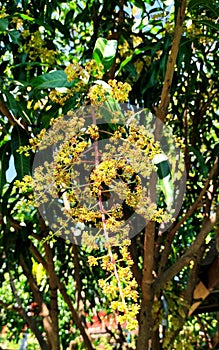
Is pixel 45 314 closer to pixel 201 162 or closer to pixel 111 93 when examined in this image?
pixel 201 162

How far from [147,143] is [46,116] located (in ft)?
1.18

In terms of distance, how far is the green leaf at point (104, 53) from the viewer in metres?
1.17

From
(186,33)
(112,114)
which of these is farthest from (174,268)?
A: (112,114)

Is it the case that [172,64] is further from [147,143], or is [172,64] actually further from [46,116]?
[147,143]

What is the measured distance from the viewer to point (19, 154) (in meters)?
1.27

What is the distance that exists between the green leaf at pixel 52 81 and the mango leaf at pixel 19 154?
7.7 inches

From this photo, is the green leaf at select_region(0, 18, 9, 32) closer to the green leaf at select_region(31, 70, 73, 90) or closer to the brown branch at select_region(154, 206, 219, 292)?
the green leaf at select_region(31, 70, 73, 90)

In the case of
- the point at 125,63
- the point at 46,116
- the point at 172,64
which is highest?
the point at 125,63

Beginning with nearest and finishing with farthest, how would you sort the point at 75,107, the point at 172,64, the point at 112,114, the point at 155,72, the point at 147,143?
the point at 147,143 < the point at 112,114 < the point at 75,107 < the point at 172,64 < the point at 155,72

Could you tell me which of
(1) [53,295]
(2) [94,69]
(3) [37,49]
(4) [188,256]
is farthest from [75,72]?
(1) [53,295]

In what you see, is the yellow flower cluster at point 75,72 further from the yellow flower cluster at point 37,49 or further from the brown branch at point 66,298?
the brown branch at point 66,298

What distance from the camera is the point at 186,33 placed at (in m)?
1.65

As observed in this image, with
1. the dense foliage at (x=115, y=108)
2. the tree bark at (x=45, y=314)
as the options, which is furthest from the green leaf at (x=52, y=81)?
the tree bark at (x=45, y=314)

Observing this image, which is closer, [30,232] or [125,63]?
[125,63]
